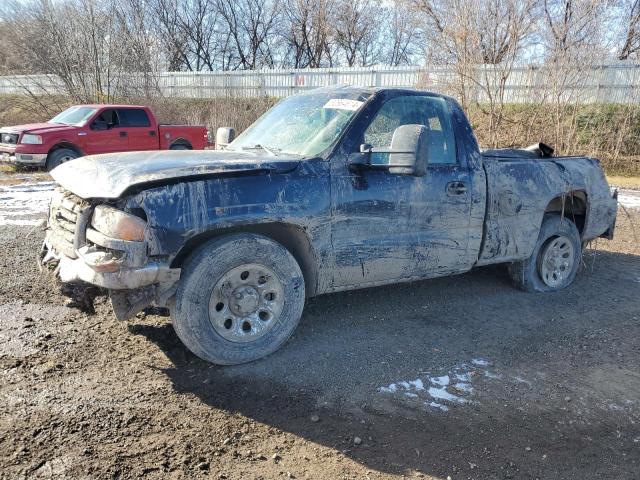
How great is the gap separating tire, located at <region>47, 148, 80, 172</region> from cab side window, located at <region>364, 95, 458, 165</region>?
35.4 feet

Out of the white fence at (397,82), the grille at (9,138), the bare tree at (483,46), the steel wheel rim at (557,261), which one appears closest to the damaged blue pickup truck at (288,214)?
the steel wheel rim at (557,261)

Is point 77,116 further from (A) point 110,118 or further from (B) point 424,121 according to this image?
(B) point 424,121

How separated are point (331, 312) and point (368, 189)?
127 centimetres

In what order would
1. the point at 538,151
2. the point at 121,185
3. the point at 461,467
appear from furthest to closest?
the point at 538,151 → the point at 121,185 → the point at 461,467

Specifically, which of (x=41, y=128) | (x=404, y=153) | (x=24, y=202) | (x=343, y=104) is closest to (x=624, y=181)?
(x=343, y=104)

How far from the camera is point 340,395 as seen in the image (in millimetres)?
3283

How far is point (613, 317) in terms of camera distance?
4.82 m

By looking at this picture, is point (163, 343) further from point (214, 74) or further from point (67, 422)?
point (214, 74)

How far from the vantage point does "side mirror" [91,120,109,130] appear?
13086mm

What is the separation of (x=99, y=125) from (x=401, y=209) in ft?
37.3

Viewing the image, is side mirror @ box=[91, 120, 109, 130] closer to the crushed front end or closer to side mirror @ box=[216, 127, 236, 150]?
side mirror @ box=[216, 127, 236, 150]

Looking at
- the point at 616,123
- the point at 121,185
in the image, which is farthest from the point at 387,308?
the point at 616,123

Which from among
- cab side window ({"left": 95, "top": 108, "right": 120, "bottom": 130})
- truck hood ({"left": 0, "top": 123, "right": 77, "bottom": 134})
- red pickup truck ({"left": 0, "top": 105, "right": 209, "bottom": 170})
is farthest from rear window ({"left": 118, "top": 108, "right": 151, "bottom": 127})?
truck hood ({"left": 0, "top": 123, "right": 77, "bottom": 134})

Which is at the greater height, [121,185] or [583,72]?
[583,72]
